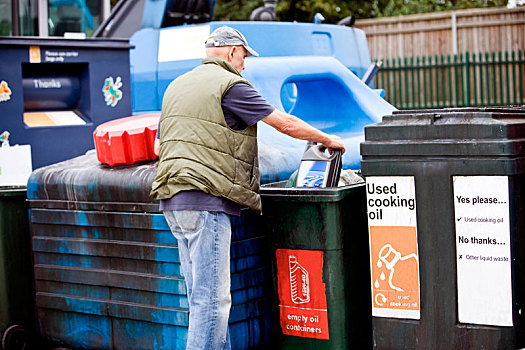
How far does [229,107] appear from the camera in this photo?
3363 mm

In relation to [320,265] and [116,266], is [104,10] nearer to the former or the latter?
[116,266]

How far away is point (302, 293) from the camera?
3.70 m

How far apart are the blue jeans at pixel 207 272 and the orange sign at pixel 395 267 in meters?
0.64

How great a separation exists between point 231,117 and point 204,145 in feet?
0.59

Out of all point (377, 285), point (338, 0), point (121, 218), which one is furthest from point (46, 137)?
point (338, 0)

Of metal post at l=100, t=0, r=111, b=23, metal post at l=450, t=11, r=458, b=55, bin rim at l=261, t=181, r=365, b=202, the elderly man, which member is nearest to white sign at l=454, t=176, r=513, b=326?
bin rim at l=261, t=181, r=365, b=202

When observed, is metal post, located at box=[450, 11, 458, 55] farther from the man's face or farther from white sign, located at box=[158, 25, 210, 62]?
the man's face

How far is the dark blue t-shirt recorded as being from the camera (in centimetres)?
333

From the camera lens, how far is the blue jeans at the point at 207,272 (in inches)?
132

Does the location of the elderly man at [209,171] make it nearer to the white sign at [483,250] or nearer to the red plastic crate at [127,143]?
the red plastic crate at [127,143]

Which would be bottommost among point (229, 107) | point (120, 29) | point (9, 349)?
point (9, 349)

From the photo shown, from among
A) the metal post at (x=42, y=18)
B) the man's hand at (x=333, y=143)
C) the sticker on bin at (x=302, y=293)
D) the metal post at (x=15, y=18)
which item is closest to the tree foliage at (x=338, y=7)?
the metal post at (x=42, y=18)

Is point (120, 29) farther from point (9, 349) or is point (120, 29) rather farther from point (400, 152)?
point (400, 152)

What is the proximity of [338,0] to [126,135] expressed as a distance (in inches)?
547
